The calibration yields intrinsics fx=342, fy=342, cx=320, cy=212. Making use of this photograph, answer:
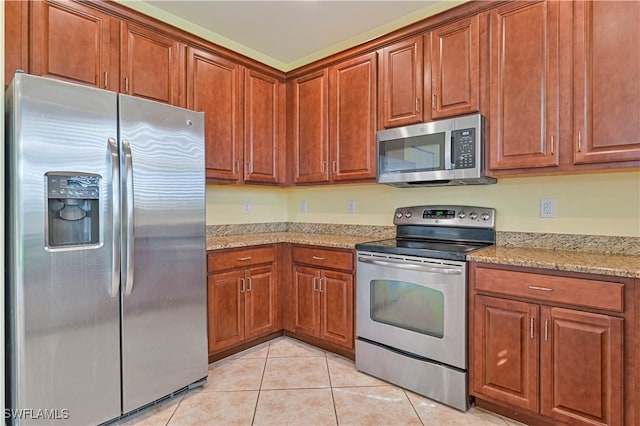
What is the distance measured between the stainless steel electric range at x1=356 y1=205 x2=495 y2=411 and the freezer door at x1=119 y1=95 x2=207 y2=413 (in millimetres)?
1098

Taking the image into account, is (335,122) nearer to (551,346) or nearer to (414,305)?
(414,305)

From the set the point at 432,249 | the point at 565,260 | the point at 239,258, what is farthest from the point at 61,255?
the point at 565,260

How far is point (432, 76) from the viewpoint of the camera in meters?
2.33

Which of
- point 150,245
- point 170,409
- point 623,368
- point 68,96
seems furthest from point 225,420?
point 623,368

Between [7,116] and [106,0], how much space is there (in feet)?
3.24

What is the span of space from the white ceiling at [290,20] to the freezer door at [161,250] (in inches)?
36.9

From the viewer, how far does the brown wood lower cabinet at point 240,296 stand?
2451 mm

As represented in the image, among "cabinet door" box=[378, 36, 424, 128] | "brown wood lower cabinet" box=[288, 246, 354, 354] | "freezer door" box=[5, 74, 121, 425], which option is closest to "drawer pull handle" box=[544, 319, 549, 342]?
"brown wood lower cabinet" box=[288, 246, 354, 354]

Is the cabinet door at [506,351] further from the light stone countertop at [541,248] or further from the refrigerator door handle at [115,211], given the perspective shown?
the refrigerator door handle at [115,211]

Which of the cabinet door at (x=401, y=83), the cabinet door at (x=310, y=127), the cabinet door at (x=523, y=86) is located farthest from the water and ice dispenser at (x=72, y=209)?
the cabinet door at (x=523, y=86)

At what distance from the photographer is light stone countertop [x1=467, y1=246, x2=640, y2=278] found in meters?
1.54

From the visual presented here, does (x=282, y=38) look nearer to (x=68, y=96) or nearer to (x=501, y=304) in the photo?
(x=68, y=96)

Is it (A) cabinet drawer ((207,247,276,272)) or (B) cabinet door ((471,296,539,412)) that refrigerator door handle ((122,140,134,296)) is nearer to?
(A) cabinet drawer ((207,247,276,272))

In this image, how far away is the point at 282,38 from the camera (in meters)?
2.88
